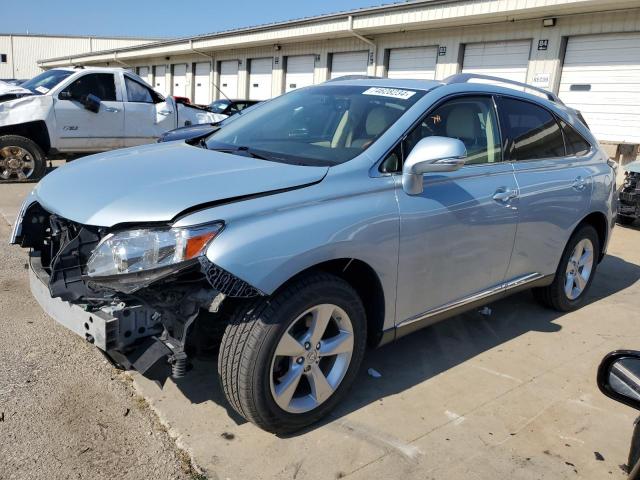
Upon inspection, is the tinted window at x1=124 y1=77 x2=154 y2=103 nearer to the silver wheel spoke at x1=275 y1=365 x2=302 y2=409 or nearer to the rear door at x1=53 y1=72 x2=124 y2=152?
the rear door at x1=53 y1=72 x2=124 y2=152

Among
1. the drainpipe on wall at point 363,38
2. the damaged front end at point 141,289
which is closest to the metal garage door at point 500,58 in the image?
the drainpipe on wall at point 363,38

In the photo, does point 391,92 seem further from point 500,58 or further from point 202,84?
point 202,84

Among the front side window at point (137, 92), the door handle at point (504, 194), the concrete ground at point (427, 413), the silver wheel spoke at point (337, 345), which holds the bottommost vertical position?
the concrete ground at point (427, 413)

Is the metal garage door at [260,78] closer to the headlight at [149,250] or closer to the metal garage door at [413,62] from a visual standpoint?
the metal garage door at [413,62]

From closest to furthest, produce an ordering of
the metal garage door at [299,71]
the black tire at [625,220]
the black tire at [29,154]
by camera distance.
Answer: the black tire at [625,220] → the black tire at [29,154] → the metal garage door at [299,71]

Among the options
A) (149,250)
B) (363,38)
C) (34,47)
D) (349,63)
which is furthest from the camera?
(34,47)

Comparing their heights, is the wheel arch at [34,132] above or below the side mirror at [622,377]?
below

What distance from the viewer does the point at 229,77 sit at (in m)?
23.0

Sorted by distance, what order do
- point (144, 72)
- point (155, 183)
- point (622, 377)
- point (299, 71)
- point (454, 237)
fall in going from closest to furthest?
point (622, 377), point (155, 183), point (454, 237), point (299, 71), point (144, 72)

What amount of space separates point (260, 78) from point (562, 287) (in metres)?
18.3

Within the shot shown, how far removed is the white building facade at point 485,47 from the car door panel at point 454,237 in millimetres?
8917

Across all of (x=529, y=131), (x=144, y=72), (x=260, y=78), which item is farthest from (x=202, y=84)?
(x=529, y=131)

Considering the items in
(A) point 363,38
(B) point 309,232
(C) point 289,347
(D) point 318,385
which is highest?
(A) point 363,38

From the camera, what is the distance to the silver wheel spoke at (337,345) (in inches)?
108
